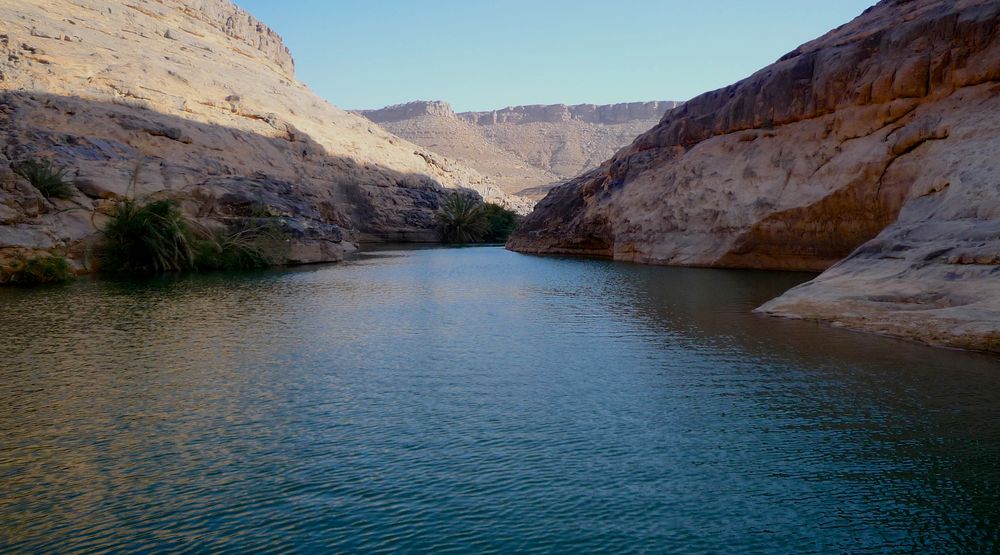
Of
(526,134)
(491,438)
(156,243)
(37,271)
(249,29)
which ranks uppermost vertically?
(249,29)

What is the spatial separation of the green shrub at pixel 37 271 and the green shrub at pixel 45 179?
352cm

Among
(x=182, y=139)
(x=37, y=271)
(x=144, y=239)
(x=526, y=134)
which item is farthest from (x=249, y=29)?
(x=37, y=271)

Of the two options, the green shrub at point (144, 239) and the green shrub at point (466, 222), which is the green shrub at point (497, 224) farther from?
the green shrub at point (144, 239)

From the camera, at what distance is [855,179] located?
1625 centimetres

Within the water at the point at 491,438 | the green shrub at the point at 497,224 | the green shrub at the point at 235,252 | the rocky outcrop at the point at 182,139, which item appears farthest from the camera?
the green shrub at the point at 497,224

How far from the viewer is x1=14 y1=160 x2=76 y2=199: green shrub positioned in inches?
729

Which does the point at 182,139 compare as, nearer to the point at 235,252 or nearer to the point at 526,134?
the point at 235,252

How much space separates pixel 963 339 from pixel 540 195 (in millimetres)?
83540

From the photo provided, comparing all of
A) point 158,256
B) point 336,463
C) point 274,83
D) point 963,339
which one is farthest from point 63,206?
point 274,83

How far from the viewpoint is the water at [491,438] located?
12.7 ft

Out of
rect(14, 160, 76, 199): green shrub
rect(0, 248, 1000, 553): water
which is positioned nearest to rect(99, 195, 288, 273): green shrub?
rect(14, 160, 76, 199): green shrub

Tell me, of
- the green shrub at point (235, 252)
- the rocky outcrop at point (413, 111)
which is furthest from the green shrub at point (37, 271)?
the rocky outcrop at point (413, 111)

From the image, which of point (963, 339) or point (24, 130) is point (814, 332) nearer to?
point (963, 339)

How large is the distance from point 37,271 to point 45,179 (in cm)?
418
